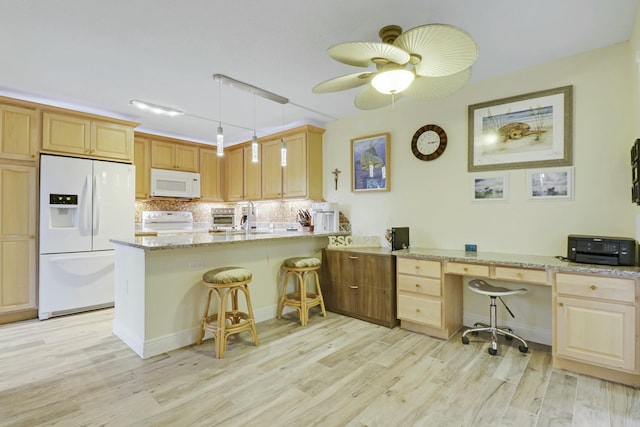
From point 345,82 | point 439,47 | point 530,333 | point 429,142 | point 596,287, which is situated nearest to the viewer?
point 439,47

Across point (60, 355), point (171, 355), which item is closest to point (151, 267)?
point (171, 355)

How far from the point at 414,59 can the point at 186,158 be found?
4629mm

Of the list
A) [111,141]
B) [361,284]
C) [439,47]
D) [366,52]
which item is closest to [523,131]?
[439,47]

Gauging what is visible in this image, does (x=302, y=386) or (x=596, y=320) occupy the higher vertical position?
(x=596, y=320)

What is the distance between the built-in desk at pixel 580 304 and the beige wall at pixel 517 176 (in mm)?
362

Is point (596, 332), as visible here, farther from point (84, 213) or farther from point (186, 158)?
point (186, 158)

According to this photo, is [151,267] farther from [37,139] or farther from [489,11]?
[489,11]

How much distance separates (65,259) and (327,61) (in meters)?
3.66

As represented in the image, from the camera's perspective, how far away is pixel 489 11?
2131 mm

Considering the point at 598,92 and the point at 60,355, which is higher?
the point at 598,92

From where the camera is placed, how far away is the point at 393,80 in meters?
1.89

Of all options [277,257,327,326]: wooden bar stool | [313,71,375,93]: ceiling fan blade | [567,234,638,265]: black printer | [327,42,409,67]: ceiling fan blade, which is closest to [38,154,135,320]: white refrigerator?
[277,257,327,326]: wooden bar stool

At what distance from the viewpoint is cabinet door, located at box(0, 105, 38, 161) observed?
3439 millimetres

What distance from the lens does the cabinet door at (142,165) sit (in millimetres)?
4922
